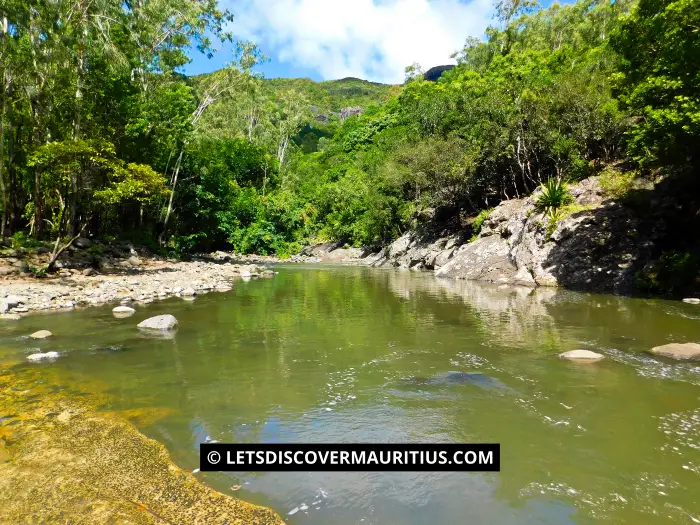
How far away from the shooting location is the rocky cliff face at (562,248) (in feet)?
60.5

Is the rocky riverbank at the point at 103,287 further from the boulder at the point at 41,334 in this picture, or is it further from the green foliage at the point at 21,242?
the boulder at the point at 41,334

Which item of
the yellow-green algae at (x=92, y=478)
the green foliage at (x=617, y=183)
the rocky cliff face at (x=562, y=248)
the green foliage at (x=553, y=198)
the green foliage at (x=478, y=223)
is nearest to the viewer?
the yellow-green algae at (x=92, y=478)

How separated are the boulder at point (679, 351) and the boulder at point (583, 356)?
112 centimetres

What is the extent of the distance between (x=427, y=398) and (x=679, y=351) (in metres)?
5.23

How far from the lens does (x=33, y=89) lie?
1753cm

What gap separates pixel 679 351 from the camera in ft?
25.3

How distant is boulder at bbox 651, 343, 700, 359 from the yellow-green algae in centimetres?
773

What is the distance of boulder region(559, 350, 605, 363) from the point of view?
7.53 metres

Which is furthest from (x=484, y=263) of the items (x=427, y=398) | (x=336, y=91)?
(x=336, y=91)

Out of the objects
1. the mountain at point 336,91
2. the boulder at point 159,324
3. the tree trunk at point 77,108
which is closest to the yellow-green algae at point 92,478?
the boulder at point 159,324

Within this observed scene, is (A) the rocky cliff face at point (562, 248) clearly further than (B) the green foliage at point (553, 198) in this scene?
No

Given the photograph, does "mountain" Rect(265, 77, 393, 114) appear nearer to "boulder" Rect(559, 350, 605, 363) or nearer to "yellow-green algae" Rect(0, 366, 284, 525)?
"boulder" Rect(559, 350, 605, 363)

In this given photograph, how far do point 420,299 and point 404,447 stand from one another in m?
11.8

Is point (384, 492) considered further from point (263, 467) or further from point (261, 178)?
point (261, 178)
